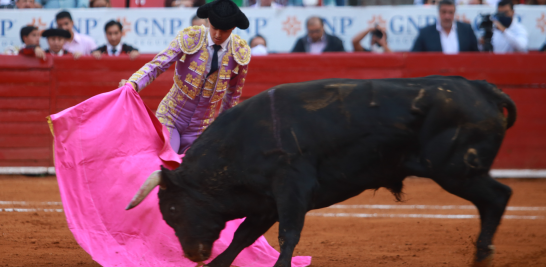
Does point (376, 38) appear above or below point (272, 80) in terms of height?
above

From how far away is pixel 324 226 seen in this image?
4.58 m

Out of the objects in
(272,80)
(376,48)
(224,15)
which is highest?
(224,15)

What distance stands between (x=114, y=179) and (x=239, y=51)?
1005 mm

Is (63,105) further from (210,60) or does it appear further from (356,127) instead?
(356,127)

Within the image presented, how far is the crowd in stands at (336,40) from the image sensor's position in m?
6.70

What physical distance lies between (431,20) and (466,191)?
4662 millimetres

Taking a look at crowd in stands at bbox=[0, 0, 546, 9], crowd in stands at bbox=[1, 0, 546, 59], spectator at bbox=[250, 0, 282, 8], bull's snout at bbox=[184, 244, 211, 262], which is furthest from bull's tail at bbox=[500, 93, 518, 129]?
spectator at bbox=[250, 0, 282, 8]

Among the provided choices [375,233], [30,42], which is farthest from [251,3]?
[375,233]

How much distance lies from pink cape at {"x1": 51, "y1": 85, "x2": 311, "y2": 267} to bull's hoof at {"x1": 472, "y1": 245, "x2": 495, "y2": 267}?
1.00m

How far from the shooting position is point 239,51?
3.36 meters

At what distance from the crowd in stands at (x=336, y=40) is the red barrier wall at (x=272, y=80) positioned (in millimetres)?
145

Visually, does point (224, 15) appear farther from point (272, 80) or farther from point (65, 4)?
point (65, 4)

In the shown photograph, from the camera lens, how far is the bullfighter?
327 cm

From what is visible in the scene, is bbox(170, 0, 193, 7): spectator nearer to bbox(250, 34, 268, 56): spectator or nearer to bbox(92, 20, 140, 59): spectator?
bbox(92, 20, 140, 59): spectator
